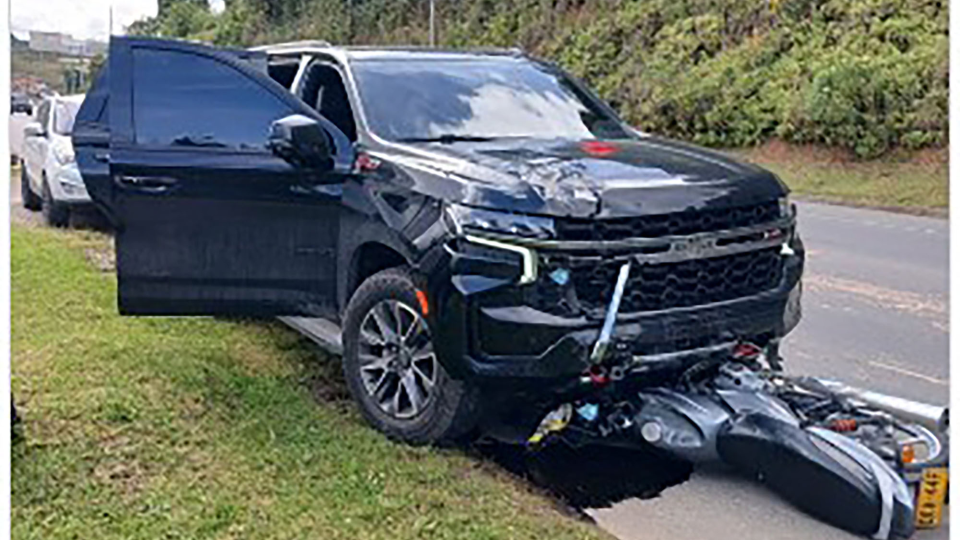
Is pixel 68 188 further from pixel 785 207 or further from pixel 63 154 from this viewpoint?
pixel 785 207

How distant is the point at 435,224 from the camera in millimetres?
4746

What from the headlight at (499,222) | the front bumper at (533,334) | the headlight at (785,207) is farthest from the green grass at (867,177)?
the headlight at (499,222)

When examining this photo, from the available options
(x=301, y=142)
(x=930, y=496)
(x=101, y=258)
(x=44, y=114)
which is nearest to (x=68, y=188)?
(x=101, y=258)

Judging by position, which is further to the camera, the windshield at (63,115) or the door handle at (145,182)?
the windshield at (63,115)

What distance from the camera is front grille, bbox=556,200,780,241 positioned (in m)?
4.47

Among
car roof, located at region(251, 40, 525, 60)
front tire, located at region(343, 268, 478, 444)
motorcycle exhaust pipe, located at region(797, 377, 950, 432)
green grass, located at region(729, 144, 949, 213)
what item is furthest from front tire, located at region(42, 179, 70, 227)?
green grass, located at region(729, 144, 949, 213)

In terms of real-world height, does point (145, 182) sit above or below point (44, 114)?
above

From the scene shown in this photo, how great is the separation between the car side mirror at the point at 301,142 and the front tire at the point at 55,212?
7.64 metres

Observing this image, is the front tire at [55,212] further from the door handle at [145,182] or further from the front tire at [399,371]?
the front tire at [399,371]

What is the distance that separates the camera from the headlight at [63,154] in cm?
1203

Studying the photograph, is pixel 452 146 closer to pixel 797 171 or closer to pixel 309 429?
pixel 309 429

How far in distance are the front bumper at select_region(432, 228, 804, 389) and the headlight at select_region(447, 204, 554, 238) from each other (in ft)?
0.42

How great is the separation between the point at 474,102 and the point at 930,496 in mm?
2905

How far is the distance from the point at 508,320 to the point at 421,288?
18.1 inches
